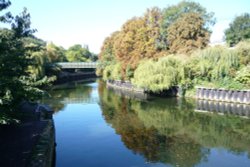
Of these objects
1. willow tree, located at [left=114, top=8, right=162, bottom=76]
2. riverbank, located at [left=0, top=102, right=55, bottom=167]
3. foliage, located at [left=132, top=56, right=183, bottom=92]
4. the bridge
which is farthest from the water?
Result: the bridge

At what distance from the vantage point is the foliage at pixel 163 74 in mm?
43750

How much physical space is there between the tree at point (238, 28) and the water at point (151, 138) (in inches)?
1742

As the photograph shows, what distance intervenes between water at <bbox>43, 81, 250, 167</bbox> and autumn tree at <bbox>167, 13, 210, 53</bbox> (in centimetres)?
1592

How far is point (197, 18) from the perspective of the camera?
50.6 m

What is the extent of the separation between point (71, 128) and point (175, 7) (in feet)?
128

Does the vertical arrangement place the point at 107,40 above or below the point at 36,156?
above

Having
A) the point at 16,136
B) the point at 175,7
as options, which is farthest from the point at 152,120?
the point at 175,7

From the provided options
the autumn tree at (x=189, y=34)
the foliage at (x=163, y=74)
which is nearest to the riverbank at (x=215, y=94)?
the foliage at (x=163, y=74)

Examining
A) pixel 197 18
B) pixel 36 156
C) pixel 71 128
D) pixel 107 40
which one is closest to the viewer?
pixel 36 156

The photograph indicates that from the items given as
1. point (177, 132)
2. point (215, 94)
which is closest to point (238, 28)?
point (215, 94)

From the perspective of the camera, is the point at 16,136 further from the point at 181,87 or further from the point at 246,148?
the point at 181,87

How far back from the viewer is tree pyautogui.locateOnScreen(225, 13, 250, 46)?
2975 inches

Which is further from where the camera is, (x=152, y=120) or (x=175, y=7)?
(x=175, y=7)

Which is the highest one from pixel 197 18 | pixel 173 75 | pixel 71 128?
pixel 197 18
